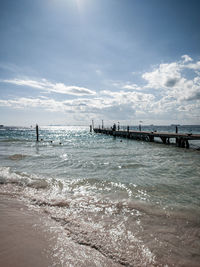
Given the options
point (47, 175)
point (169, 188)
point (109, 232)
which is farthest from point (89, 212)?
point (47, 175)

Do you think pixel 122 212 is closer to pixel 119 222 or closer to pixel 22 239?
pixel 119 222

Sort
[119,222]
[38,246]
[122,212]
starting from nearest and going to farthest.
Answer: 1. [38,246]
2. [119,222]
3. [122,212]

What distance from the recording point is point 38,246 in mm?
2717

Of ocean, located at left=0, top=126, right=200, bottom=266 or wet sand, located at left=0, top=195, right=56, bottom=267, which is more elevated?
wet sand, located at left=0, top=195, right=56, bottom=267

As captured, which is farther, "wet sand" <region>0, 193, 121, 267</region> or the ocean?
the ocean

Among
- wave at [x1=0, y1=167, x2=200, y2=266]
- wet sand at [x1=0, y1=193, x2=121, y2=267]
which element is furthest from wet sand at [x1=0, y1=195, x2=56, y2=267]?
wave at [x1=0, y1=167, x2=200, y2=266]

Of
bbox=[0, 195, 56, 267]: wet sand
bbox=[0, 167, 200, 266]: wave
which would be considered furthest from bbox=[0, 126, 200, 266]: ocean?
bbox=[0, 195, 56, 267]: wet sand

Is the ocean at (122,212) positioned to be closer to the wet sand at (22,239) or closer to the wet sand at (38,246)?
the wet sand at (38,246)

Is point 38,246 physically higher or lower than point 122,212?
higher

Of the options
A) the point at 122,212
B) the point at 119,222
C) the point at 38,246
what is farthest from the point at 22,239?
the point at 122,212

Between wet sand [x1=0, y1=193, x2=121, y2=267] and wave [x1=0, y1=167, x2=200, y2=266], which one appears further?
wave [x1=0, y1=167, x2=200, y2=266]

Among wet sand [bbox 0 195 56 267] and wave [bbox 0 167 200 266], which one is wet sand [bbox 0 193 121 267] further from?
wave [bbox 0 167 200 266]

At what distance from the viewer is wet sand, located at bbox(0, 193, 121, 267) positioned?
239cm

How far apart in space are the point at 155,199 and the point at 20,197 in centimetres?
444
